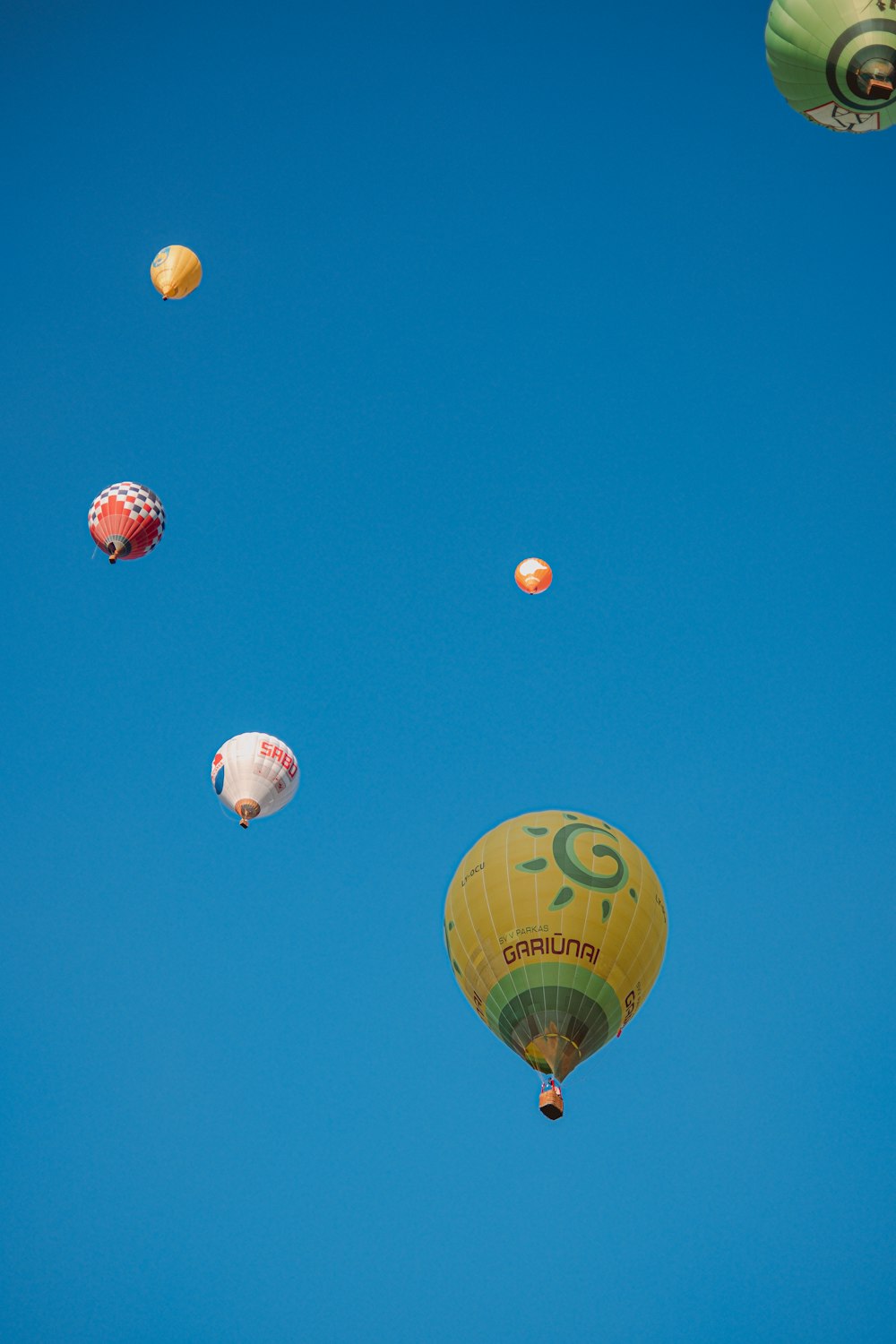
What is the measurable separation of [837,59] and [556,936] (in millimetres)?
11557

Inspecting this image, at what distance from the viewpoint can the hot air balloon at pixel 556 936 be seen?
1488 cm

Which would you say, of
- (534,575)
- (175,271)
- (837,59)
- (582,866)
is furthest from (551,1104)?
(175,271)

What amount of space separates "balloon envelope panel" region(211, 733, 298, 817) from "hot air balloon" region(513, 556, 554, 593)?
19.5ft

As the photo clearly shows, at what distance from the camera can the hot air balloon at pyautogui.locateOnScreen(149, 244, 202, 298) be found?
2333cm

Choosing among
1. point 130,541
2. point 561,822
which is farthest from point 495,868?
point 130,541

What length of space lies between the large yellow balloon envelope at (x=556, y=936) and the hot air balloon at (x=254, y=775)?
711 cm

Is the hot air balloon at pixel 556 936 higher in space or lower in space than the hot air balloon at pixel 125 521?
lower

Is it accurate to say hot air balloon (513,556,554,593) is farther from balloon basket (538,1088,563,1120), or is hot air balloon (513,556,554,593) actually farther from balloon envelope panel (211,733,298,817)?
balloon basket (538,1088,563,1120)

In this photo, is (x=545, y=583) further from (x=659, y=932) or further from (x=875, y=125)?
(x=875, y=125)

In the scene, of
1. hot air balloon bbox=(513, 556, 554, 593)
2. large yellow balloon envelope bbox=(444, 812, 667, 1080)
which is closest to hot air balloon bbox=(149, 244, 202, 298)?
hot air balloon bbox=(513, 556, 554, 593)

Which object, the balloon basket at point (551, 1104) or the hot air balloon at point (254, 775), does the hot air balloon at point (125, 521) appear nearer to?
the hot air balloon at point (254, 775)

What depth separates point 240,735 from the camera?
910 inches

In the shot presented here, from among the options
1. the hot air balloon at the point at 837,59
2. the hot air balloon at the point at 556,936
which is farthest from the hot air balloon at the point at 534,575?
the hot air balloon at the point at 837,59

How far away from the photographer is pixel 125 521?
22297 mm
